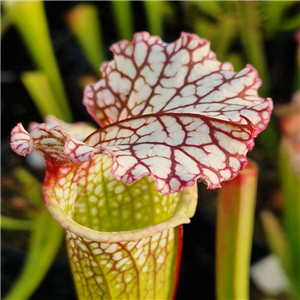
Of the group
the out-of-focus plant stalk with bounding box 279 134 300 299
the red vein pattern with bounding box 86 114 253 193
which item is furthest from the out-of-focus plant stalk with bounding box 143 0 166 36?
the red vein pattern with bounding box 86 114 253 193

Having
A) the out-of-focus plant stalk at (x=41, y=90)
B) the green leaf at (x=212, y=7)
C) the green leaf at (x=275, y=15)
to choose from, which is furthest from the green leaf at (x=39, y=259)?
the green leaf at (x=275, y=15)

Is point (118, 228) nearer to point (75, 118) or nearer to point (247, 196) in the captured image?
point (247, 196)

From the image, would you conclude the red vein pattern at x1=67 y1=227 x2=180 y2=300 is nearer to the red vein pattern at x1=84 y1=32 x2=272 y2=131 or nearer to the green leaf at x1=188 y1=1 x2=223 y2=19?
the red vein pattern at x1=84 y1=32 x2=272 y2=131

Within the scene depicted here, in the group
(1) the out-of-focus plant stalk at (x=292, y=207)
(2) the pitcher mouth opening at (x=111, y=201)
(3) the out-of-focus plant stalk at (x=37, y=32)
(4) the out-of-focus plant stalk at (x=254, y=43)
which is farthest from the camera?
(4) the out-of-focus plant stalk at (x=254, y=43)

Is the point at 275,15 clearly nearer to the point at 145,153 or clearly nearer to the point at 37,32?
the point at 37,32

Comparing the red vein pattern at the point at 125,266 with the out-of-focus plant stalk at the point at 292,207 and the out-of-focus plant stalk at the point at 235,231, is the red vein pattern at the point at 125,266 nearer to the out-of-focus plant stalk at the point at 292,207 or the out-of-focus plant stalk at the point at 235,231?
the out-of-focus plant stalk at the point at 235,231
